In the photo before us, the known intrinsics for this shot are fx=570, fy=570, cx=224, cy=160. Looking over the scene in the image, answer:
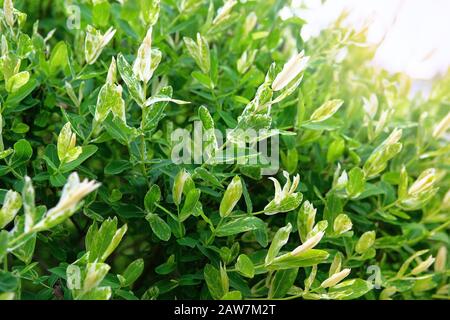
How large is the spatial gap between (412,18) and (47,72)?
146cm

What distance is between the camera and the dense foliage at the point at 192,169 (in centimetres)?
73

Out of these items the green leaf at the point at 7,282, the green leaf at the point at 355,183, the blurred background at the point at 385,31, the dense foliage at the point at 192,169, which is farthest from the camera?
the blurred background at the point at 385,31

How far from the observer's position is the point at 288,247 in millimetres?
916

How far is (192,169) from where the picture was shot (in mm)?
808

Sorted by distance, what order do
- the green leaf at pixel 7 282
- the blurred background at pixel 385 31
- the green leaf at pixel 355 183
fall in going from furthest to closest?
1. the blurred background at pixel 385 31
2. the green leaf at pixel 355 183
3. the green leaf at pixel 7 282

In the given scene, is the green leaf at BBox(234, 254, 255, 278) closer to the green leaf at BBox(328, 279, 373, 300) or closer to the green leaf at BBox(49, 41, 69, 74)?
the green leaf at BBox(328, 279, 373, 300)

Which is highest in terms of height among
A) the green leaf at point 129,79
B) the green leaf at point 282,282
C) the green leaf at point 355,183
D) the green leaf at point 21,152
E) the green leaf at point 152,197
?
the green leaf at point 129,79

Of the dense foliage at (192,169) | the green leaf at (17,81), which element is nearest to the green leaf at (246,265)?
the dense foliage at (192,169)

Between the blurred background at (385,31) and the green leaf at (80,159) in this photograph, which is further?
the blurred background at (385,31)

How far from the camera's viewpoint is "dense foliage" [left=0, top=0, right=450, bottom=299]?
73 cm

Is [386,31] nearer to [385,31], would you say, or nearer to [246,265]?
[385,31]

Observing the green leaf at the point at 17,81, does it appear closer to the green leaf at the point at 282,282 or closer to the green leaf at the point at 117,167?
the green leaf at the point at 117,167

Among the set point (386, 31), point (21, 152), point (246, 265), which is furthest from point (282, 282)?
point (386, 31)
